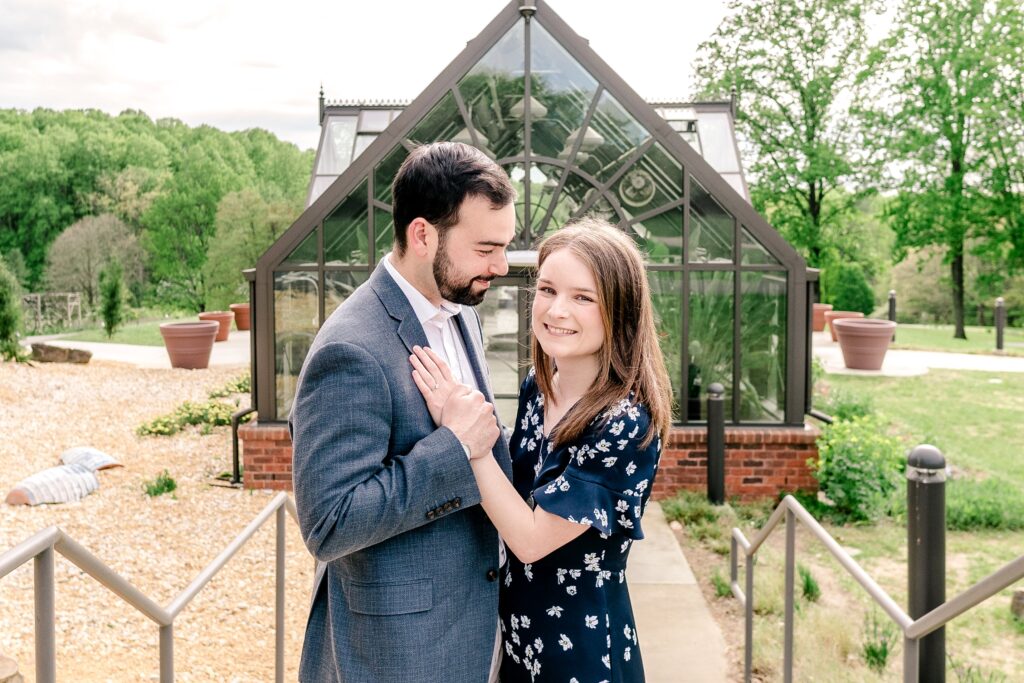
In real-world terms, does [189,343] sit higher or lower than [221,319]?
lower

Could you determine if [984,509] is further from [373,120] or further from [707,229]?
[373,120]

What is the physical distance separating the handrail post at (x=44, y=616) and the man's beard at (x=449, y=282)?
1.06 m

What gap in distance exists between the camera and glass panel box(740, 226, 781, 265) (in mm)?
8594

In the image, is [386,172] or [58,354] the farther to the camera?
[58,354]

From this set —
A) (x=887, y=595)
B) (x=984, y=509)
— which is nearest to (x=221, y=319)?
(x=984, y=509)

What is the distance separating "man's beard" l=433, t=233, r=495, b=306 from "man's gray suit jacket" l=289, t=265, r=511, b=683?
0.34 ft

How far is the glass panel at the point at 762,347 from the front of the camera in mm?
8695

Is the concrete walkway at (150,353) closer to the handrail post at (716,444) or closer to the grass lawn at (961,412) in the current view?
the grass lawn at (961,412)

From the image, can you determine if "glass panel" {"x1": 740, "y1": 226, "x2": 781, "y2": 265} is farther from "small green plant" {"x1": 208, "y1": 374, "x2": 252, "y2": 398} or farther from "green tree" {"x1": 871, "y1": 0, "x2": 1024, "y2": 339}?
"green tree" {"x1": 871, "y1": 0, "x2": 1024, "y2": 339}

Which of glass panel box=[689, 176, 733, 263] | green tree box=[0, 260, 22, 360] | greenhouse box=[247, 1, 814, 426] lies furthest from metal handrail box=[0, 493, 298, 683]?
green tree box=[0, 260, 22, 360]

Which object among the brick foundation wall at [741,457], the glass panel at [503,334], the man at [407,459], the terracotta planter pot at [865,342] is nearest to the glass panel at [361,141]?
the glass panel at [503,334]

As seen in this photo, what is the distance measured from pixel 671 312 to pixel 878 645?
13.4 ft

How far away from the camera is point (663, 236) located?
28.6ft

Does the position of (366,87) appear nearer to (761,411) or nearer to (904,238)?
(904,238)
